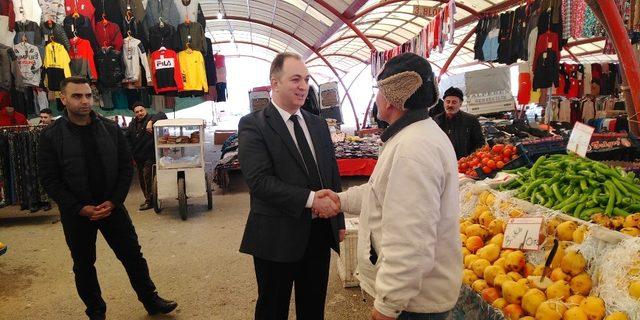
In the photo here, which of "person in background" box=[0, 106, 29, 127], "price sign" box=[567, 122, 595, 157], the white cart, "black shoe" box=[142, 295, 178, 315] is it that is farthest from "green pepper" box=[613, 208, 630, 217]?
"person in background" box=[0, 106, 29, 127]

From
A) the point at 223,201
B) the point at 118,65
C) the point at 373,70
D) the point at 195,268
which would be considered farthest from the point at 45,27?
the point at 373,70

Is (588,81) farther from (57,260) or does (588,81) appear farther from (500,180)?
(57,260)

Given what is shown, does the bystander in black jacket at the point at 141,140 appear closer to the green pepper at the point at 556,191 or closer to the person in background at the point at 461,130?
the person in background at the point at 461,130

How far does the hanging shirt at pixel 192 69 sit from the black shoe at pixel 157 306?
5686mm

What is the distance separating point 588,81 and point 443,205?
44.1 ft

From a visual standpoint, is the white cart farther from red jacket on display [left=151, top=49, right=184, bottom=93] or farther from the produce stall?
the produce stall

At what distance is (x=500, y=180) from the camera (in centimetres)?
350

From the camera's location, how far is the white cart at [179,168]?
6797mm

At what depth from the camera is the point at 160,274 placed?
14.8 feet

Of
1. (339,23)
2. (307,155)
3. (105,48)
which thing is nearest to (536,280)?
(307,155)

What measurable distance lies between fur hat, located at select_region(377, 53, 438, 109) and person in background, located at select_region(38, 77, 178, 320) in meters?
2.56

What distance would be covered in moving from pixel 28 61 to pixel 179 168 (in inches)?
127

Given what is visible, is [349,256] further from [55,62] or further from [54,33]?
[54,33]

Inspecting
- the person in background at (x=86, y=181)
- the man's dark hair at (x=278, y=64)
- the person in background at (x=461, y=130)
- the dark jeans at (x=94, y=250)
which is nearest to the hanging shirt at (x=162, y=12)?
the person in background at (x=86, y=181)
